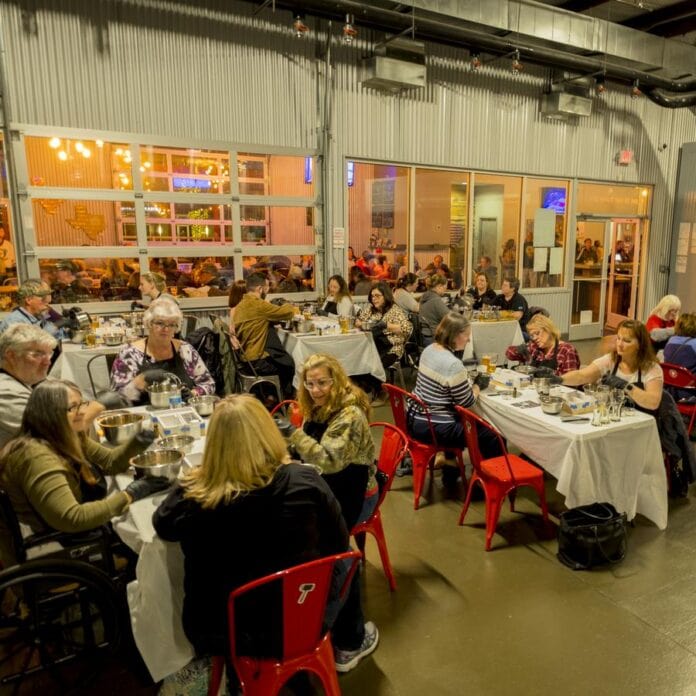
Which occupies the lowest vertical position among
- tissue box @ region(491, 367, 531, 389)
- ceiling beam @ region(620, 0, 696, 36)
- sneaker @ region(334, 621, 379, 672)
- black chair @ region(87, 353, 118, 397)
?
sneaker @ region(334, 621, 379, 672)

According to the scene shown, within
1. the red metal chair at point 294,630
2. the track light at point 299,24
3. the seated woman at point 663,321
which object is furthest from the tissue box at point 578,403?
the track light at point 299,24

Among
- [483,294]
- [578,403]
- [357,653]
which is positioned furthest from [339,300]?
[357,653]

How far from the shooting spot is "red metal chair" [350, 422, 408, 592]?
9.61ft

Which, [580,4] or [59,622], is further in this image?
[580,4]

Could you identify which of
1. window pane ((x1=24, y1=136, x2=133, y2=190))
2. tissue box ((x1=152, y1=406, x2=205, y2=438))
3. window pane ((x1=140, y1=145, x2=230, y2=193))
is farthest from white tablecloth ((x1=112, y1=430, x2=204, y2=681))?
window pane ((x1=140, y1=145, x2=230, y2=193))

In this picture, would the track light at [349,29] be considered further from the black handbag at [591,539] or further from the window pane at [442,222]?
the black handbag at [591,539]

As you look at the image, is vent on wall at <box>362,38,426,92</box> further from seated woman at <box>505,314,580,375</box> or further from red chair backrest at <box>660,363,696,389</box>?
red chair backrest at <box>660,363,696,389</box>

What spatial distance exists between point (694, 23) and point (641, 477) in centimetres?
869

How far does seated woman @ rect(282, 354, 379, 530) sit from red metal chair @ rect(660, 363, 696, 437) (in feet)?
10.5

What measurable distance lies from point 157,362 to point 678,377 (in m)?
4.02

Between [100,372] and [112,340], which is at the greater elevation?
[112,340]

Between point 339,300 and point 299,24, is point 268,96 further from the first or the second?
point 339,300

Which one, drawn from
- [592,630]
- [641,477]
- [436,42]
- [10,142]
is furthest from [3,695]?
[436,42]

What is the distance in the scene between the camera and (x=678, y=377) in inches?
190
